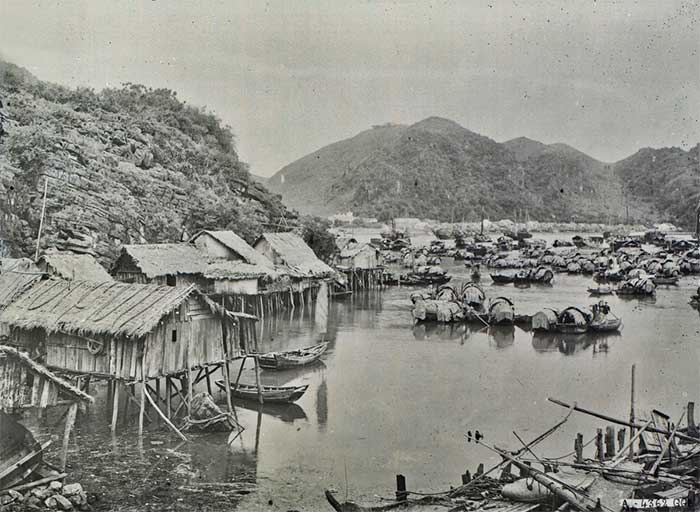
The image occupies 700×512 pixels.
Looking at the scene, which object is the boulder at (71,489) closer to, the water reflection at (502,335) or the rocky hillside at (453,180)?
the water reflection at (502,335)

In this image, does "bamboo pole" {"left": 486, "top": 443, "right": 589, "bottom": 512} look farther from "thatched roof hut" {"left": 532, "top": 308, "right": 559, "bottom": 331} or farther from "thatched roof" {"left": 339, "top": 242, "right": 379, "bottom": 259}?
"thatched roof" {"left": 339, "top": 242, "right": 379, "bottom": 259}

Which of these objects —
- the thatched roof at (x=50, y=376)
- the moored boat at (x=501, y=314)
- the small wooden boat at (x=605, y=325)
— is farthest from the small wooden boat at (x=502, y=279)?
the thatched roof at (x=50, y=376)

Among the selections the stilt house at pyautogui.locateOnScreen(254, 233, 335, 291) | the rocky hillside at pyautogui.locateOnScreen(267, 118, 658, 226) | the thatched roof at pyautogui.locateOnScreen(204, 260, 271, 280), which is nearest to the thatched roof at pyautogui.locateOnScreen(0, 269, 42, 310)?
the thatched roof at pyautogui.locateOnScreen(204, 260, 271, 280)

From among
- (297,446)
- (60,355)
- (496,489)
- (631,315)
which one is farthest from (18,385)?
(631,315)

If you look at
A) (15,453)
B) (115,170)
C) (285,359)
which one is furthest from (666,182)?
(15,453)

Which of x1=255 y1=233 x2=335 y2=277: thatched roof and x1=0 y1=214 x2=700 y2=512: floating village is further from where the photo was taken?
x1=255 y1=233 x2=335 y2=277: thatched roof

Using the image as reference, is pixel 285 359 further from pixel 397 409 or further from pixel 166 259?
pixel 166 259
